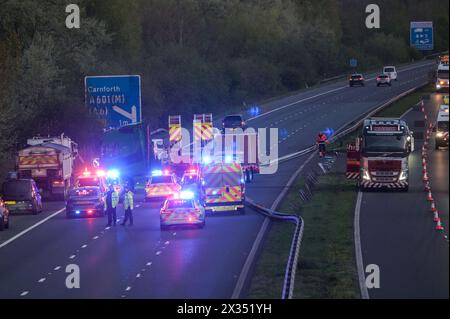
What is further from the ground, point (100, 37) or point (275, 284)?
point (100, 37)

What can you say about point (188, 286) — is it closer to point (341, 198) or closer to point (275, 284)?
point (275, 284)

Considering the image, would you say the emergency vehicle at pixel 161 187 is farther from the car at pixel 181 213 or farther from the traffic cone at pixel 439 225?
the traffic cone at pixel 439 225

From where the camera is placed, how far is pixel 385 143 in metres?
50.3

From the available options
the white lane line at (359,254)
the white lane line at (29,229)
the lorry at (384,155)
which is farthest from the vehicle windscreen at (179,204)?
the lorry at (384,155)

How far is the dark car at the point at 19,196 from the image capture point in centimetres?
5012

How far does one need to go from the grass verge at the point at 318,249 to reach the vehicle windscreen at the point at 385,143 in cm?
229

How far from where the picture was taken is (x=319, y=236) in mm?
37281

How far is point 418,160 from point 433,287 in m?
38.5

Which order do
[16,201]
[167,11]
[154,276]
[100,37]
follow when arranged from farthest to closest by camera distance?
[167,11]
[100,37]
[16,201]
[154,276]

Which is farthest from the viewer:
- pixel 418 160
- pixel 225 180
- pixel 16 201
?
pixel 418 160

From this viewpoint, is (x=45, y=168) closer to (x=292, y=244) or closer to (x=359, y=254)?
(x=292, y=244)

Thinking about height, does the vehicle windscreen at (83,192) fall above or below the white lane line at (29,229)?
above
